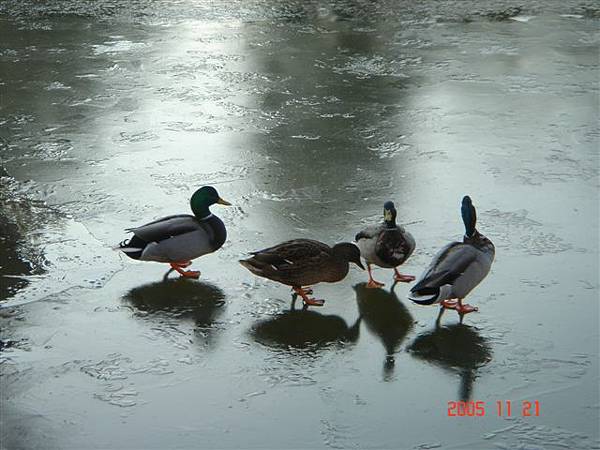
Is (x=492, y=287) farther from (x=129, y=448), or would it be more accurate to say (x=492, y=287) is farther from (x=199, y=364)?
(x=129, y=448)

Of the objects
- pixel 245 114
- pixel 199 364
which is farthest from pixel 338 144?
pixel 199 364

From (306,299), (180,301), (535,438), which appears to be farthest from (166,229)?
(535,438)

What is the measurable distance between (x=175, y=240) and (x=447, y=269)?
60.0 inches

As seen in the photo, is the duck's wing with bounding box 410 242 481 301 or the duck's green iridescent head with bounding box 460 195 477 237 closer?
the duck's wing with bounding box 410 242 481 301

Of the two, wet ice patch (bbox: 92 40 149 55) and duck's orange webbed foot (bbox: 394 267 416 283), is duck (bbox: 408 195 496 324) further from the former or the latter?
wet ice patch (bbox: 92 40 149 55)

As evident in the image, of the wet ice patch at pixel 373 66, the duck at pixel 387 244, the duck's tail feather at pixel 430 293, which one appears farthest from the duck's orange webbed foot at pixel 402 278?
the wet ice patch at pixel 373 66

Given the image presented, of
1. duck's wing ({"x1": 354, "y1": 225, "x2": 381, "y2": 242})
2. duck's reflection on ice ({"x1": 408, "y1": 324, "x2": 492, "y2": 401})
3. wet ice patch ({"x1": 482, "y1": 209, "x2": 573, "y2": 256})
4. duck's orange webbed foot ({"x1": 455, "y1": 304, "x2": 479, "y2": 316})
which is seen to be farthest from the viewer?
wet ice patch ({"x1": 482, "y1": 209, "x2": 573, "y2": 256})

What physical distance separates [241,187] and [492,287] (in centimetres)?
221

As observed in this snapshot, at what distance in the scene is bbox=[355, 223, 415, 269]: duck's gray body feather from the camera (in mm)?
5527

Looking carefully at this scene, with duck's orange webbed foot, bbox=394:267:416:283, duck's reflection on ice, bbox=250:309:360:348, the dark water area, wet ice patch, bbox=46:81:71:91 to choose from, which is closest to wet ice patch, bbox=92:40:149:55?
the dark water area

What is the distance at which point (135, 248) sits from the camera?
226 inches

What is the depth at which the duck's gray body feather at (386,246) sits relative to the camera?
→ 5527 millimetres

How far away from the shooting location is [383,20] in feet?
39.6

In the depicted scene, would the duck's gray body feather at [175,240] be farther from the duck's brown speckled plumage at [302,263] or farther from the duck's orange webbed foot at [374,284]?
the duck's orange webbed foot at [374,284]
